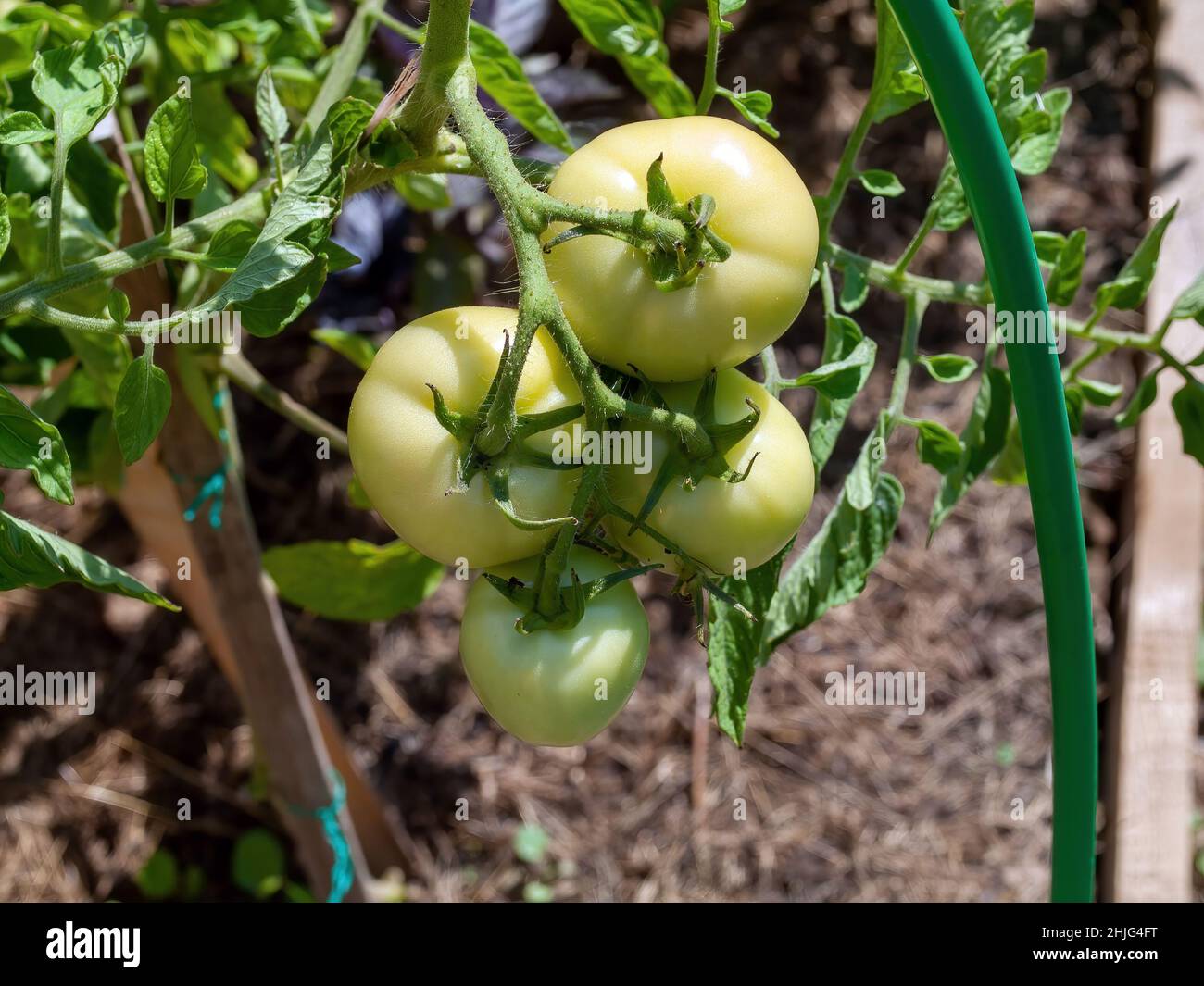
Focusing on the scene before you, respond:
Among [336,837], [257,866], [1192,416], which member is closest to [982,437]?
[1192,416]

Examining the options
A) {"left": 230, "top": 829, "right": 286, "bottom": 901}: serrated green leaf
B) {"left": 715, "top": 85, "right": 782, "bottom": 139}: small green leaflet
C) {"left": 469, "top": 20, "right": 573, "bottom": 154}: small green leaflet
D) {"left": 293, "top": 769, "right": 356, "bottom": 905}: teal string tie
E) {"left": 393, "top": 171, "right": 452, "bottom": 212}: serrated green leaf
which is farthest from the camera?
{"left": 230, "top": 829, "right": 286, "bottom": 901}: serrated green leaf

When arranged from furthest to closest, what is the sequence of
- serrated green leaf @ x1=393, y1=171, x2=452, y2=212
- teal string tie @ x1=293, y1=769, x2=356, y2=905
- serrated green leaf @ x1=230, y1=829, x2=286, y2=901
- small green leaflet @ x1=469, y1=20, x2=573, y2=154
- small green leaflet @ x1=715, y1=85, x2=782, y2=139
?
serrated green leaf @ x1=230, y1=829, x2=286, y2=901, teal string tie @ x1=293, y1=769, x2=356, y2=905, serrated green leaf @ x1=393, y1=171, x2=452, y2=212, small green leaflet @ x1=469, y1=20, x2=573, y2=154, small green leaflet @ x1=715, y1=85, x2=782, y2=139

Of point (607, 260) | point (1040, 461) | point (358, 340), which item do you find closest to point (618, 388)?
point (607, 260)

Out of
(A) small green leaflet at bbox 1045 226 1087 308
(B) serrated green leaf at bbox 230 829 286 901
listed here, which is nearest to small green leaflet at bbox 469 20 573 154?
(A) small green leaflet at bbox 1045 226 1087 308

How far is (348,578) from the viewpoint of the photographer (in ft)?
2.75

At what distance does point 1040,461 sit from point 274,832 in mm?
1250

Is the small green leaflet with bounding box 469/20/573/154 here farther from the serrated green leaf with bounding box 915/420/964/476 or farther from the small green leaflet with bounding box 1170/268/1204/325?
the small green leaflet with bounding box 1170/268/1204/325

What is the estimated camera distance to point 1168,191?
5.03 feet

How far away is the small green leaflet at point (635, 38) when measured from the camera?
2.16ft

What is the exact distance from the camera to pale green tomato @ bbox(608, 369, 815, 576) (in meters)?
0.50

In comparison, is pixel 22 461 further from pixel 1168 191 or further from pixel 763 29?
pixel 1168 191

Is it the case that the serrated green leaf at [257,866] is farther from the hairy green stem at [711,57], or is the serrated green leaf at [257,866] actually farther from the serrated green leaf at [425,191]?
the hairy green stem at [711,57]

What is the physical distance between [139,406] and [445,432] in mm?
154

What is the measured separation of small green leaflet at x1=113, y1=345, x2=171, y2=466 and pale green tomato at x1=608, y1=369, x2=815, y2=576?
22 cm
